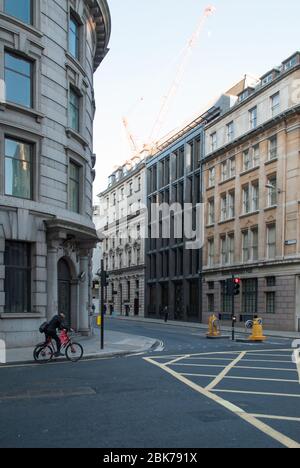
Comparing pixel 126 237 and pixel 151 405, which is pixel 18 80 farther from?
pixel 126 237

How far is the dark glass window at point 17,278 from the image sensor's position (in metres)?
19.4

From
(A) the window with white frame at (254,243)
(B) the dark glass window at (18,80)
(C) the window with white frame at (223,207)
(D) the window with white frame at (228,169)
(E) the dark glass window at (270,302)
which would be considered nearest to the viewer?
(B) the dark glass window at (18,80)

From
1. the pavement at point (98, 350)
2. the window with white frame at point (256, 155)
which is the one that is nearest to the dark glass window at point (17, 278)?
the pavement at point (98, 350)

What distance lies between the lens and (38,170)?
20562mm

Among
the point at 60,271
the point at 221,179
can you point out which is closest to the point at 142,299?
the point at 221,179

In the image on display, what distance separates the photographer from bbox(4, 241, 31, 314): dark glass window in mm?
19438

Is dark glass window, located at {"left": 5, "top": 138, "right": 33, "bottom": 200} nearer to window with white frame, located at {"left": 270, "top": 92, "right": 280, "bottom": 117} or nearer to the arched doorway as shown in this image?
the arched doorway

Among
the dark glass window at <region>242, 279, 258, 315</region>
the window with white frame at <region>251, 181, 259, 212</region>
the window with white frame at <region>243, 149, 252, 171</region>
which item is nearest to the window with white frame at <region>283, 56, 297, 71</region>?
the window with white frame at <region>243, 149, 252, 171</region>

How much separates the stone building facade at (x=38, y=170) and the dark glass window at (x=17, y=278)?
38mm

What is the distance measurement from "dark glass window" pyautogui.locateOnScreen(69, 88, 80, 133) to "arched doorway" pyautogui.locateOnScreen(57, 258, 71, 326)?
21.1ft

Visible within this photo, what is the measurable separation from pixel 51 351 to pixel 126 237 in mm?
53684

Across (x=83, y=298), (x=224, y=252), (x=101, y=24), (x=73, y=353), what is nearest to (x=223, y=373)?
(x=73, y=353)

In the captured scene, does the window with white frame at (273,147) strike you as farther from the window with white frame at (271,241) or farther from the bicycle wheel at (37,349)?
the bicycle wheel at (37,349)
